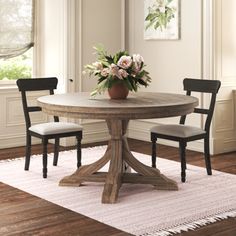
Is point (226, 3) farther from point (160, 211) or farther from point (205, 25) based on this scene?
point (160, 211)

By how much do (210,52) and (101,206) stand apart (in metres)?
2.61

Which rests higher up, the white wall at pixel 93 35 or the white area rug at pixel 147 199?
the white wall at pixel 93 35

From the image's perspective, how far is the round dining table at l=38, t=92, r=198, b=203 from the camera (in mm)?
3932

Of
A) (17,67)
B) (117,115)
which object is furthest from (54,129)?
(17,67)

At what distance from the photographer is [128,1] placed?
6.91m

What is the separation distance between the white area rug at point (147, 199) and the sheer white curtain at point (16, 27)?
1.75 m

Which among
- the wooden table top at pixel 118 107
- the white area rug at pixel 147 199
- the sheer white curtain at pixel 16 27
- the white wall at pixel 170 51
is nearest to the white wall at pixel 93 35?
the white wall at pixel 170 51

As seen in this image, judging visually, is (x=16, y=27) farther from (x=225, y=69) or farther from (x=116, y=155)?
(x=116, y=155)

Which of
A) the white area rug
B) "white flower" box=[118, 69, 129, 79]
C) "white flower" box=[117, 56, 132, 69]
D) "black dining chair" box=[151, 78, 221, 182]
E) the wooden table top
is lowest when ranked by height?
the white area rug

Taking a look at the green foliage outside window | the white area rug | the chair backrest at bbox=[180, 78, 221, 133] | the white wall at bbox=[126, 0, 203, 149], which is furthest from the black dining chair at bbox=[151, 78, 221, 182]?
the green foliage outside window

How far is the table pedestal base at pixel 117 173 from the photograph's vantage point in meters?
4.33

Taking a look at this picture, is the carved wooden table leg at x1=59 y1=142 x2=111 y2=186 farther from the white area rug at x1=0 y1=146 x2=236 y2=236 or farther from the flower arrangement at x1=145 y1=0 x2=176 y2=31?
the flower arrangement at x1=145 y1=0 x2=176 y2=31

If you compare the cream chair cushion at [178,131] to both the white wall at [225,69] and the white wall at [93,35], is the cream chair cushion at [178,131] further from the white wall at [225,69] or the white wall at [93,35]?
the white wall at [93,35]

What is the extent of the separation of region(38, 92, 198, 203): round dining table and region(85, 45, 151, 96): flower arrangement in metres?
0.14
